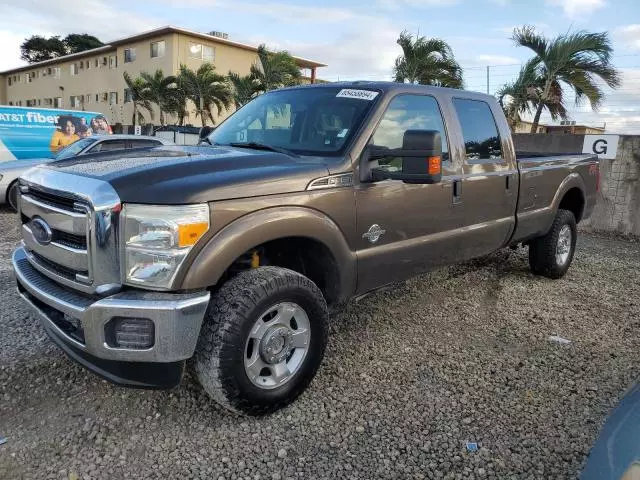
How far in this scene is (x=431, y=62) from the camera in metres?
14.4

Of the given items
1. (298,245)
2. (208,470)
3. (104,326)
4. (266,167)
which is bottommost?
(208,470)

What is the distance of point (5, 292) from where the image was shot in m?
5.08

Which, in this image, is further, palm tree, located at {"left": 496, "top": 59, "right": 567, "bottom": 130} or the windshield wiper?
palm tree, located at {"left": 496, "top": 59, "right": 567, "bottom": 130}

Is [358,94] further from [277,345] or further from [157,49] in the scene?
[157,49]

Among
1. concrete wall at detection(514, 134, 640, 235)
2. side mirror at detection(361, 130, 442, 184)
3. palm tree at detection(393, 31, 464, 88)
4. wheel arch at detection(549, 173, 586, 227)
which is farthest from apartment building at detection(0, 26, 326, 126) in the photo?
side mirror at detection(361, 130, 442, 184)

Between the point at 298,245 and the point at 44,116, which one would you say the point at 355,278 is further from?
the point at 44,116

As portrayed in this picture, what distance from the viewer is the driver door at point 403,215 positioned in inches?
138

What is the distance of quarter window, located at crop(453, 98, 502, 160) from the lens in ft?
14.5

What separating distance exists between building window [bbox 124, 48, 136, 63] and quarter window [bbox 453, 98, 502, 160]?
129 ft

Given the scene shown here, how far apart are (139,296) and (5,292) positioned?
3259 millimetres

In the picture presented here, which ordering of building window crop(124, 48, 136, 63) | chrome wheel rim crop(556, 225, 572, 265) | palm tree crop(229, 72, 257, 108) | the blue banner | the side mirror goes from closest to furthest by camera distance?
the side mirror
chrome wheel rim crop(556, 225, 572, 265)
the blue banner
palm tree crop(229, 72, 257, 108)
building window crop(124, 48, 136, 63)

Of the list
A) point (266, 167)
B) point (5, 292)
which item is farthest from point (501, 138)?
point (5, 292)

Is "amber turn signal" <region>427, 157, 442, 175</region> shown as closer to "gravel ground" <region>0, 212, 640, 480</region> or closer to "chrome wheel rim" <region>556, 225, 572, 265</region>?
"gravel ground" <region>0, 212, 640, 480</region>

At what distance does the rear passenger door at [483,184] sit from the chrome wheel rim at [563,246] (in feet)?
4.53
